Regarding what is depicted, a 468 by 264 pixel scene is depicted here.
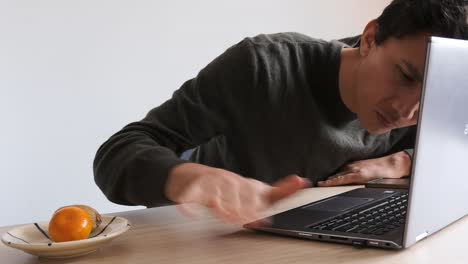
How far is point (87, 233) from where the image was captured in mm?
703

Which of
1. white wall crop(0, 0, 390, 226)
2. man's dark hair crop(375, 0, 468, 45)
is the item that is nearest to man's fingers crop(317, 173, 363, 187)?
man's dark hair crop(375, 0, 468, 45)

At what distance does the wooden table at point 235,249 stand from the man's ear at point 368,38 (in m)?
0.43

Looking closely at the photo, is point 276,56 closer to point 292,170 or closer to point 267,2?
point 292,170

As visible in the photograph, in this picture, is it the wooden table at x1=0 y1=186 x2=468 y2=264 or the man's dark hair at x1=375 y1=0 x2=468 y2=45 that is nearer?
the wooden table at x1=0 y1=186 x2=468 y2=264

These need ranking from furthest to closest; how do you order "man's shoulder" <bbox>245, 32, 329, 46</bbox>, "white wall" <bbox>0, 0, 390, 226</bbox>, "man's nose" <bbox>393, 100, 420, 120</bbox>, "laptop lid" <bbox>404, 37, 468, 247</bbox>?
"white wall" <bbox>0, 0, 390, 226</bbox>, "man's shoulder" <bbox>245, 32, 329, 46</bbox>, "man's nose" <bbox>393, 100, 420, 120</bbox>, "laptop lid" <bbox>404, 37, 468, 247</bbox>

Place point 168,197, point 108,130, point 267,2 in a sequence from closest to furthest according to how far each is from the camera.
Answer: point 168,197 < point 108,130 < point 267,2

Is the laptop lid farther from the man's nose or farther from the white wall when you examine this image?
the white wall

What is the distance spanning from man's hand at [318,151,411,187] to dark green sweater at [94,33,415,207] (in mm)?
48

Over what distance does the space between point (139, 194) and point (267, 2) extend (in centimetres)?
154

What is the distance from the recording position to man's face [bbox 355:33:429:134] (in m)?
0.94

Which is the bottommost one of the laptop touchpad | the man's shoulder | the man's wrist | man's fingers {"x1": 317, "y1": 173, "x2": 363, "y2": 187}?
man's fingers {"x1": 317, "y1": 173, "x2": 363, "y2": 187}

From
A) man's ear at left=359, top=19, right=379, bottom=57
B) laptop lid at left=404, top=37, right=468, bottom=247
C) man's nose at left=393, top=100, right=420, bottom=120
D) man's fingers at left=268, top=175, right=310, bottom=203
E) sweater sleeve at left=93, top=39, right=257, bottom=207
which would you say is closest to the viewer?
laptop lid at left=404, top=37, right=468, bottom=247

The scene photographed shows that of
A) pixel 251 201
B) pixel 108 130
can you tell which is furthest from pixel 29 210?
pixel 251 201

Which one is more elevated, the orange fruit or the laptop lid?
the laptop lid
